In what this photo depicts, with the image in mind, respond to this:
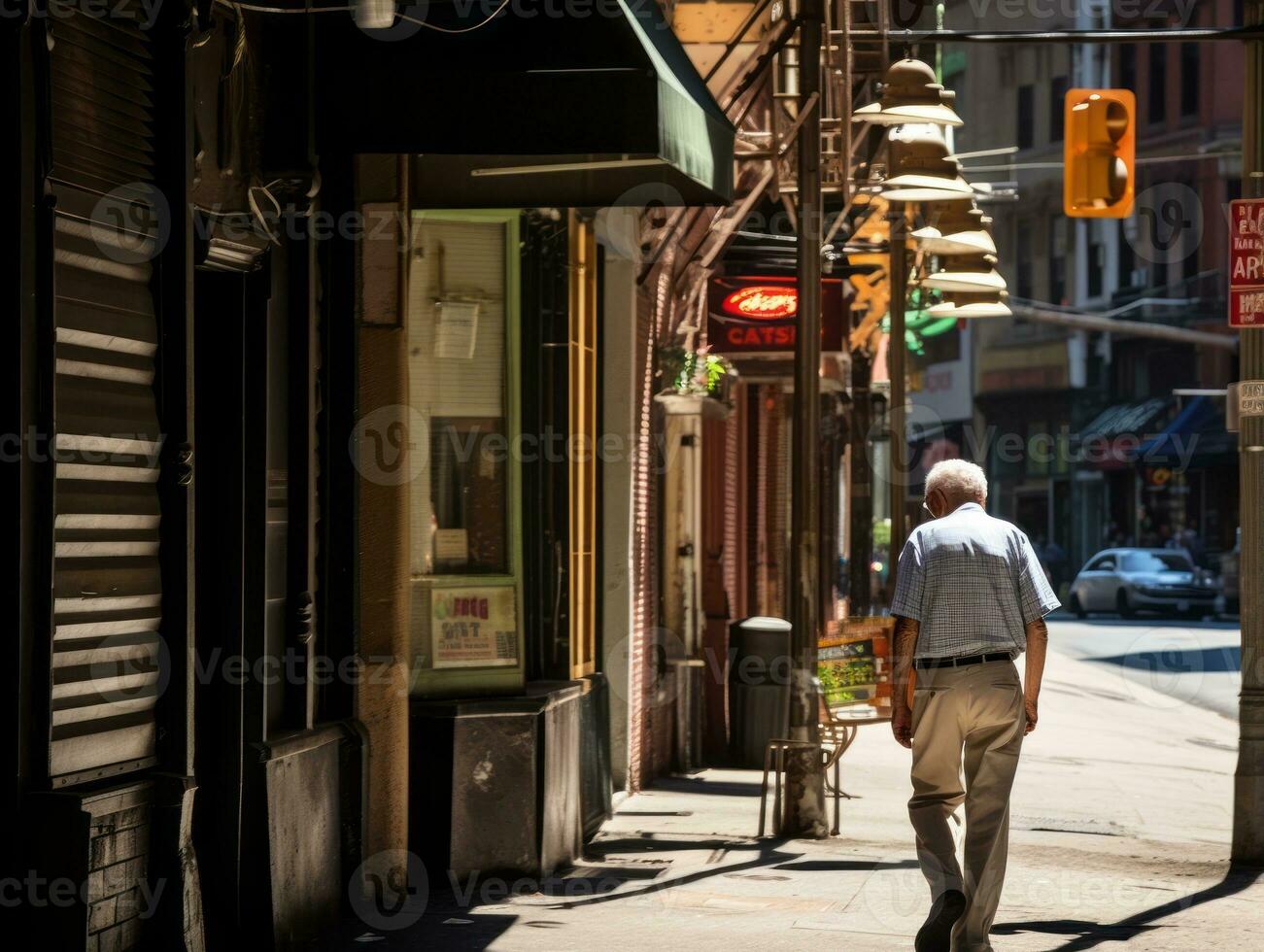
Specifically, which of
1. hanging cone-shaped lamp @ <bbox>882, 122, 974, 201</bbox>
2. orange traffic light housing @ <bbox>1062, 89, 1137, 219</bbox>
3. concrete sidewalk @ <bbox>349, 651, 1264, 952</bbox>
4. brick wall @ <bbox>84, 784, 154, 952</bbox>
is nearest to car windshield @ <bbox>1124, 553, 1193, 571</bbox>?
concrete sidewalk @ <bbox>349, 651, 1264, 952</bbox>

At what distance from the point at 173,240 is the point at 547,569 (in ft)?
15.0

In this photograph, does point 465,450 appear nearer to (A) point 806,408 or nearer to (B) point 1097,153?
(A) point 806,408

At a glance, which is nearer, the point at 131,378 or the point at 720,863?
the point at 131,378

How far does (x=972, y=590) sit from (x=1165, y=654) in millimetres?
26299

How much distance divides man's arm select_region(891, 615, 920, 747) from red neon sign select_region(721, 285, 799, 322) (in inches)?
346

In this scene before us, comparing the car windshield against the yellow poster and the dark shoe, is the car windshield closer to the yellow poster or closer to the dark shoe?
the yellow poster

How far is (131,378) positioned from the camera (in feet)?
22.2

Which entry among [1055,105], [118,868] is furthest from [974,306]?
[1055,105]

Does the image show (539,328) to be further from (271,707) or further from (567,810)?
(271,707)

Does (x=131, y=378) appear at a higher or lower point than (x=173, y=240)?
lower

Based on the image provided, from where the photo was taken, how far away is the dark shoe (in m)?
7.59

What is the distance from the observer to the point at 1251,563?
11.5m

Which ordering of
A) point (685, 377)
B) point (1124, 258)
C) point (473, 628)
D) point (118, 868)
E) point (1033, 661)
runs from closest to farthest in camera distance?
point (118, 868)
point (1033, 661)
point (473, 628)
point (685, 377)
point (1124, 258)

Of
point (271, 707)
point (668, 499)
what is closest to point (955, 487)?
point (271, 707)
